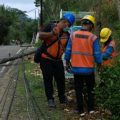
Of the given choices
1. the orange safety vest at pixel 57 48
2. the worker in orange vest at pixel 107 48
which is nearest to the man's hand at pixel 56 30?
the orange safety vest at pixel 57 48

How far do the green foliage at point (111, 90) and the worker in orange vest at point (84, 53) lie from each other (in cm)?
58

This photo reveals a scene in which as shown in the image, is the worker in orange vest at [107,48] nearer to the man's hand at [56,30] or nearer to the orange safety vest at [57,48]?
the orange safety vest at [57,48]

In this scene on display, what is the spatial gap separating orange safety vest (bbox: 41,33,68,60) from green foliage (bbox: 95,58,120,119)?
5.55 feet

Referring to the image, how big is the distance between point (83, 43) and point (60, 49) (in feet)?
3.57

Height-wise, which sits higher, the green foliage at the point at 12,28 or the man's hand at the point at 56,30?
the man's hand at the point at 56,30

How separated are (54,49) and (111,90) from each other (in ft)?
7.96

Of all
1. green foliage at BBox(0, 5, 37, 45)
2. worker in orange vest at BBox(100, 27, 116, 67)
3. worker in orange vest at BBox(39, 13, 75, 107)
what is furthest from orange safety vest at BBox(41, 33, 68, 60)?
green foliage at BBox(0, 5, 37, 45)

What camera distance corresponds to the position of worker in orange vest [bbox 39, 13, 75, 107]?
A: 1019 centimetres

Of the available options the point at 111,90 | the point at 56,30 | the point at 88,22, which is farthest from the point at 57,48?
the point at 111,90

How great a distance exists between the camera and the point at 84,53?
9391 millimetres

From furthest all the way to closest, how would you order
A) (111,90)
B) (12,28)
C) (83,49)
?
(12,28)
(83,49)
(111,90)

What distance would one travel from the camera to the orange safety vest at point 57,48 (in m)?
10.3

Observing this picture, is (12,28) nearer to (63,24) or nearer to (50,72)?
(50,72)

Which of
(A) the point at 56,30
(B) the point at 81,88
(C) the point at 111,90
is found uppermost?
(A) the point at 56,30
